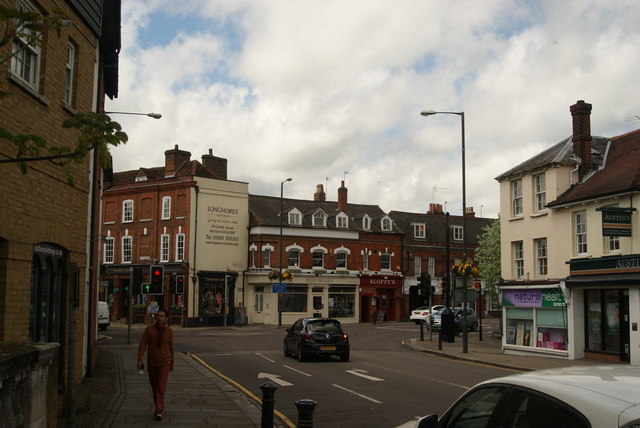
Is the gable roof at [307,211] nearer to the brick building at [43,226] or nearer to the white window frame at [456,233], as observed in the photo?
the white window frame at [456,233]

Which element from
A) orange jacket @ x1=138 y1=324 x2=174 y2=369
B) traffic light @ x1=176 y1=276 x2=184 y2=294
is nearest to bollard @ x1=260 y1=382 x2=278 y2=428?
orange jacket @ x1=138 y1=324 x2=174 y2=369

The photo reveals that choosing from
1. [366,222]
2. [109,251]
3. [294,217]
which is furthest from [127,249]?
[366,222]

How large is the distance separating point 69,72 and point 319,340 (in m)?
13.6

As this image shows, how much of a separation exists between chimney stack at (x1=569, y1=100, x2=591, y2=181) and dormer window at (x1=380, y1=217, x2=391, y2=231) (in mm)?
34193

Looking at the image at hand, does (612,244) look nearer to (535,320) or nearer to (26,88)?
(535,320)

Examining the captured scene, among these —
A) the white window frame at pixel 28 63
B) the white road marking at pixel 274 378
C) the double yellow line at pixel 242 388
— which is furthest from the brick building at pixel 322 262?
the white window frame at pixel 28 63

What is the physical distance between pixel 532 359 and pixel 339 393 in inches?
475

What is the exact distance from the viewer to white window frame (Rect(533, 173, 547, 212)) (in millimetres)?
27531

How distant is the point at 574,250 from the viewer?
83.2 ft

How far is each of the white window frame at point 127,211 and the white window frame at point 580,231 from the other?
38.4 metres

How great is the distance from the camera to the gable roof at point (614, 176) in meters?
23.4

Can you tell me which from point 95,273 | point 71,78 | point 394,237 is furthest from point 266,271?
point 71,78

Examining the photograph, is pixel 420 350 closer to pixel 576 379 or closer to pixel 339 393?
pixel 339 393

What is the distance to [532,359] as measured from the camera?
24.8 m
